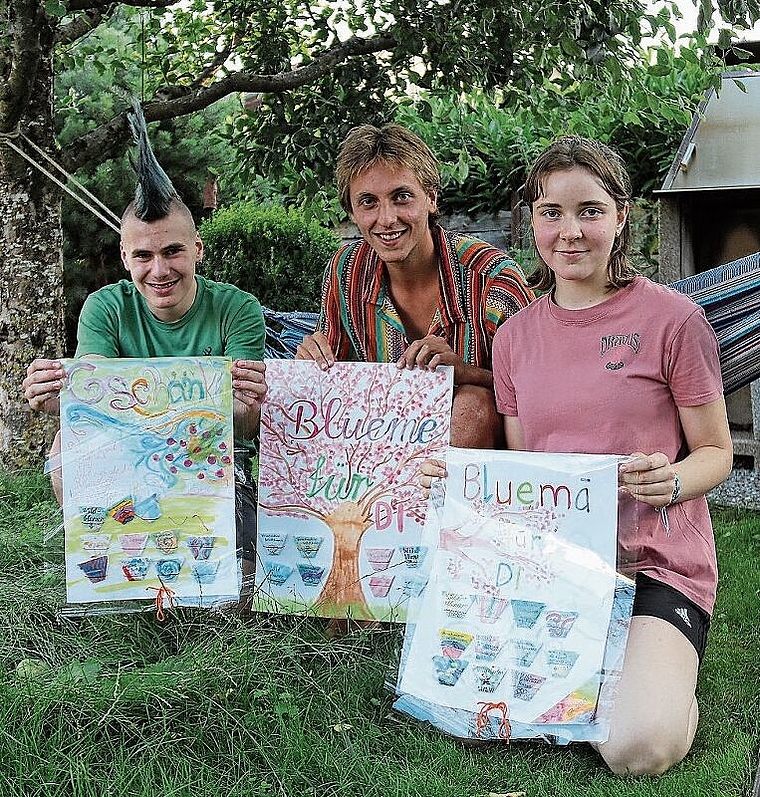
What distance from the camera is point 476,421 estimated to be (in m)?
2.70

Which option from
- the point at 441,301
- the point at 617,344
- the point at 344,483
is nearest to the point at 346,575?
the point at 344,483

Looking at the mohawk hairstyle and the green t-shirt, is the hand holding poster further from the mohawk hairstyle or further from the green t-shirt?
the mohawk hairstyle

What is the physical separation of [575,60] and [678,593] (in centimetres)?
200

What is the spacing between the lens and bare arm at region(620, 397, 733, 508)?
2180 millimetres

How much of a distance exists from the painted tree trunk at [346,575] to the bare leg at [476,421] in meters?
0.35

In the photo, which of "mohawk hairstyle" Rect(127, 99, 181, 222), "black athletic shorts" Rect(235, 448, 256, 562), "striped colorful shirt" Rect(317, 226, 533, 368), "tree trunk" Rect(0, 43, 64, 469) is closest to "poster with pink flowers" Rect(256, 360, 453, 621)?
"black athletic shorts" Rect(235, 448, 256, 562)

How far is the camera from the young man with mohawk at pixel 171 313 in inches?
106

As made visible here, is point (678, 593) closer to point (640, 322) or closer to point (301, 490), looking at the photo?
point (640, 322)

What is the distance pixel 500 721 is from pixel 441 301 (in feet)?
4.00

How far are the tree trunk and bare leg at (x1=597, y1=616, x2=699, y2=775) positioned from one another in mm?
2922

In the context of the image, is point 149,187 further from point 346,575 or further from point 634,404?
point 634,404

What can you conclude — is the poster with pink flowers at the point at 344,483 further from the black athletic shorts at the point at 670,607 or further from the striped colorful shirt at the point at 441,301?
the black athletic shorts at the point at 670,607

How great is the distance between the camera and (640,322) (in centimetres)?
233

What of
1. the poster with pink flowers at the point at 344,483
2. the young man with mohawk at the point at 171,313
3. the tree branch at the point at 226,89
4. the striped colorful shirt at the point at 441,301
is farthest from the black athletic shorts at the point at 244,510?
the tree branch at the point at 226,89
